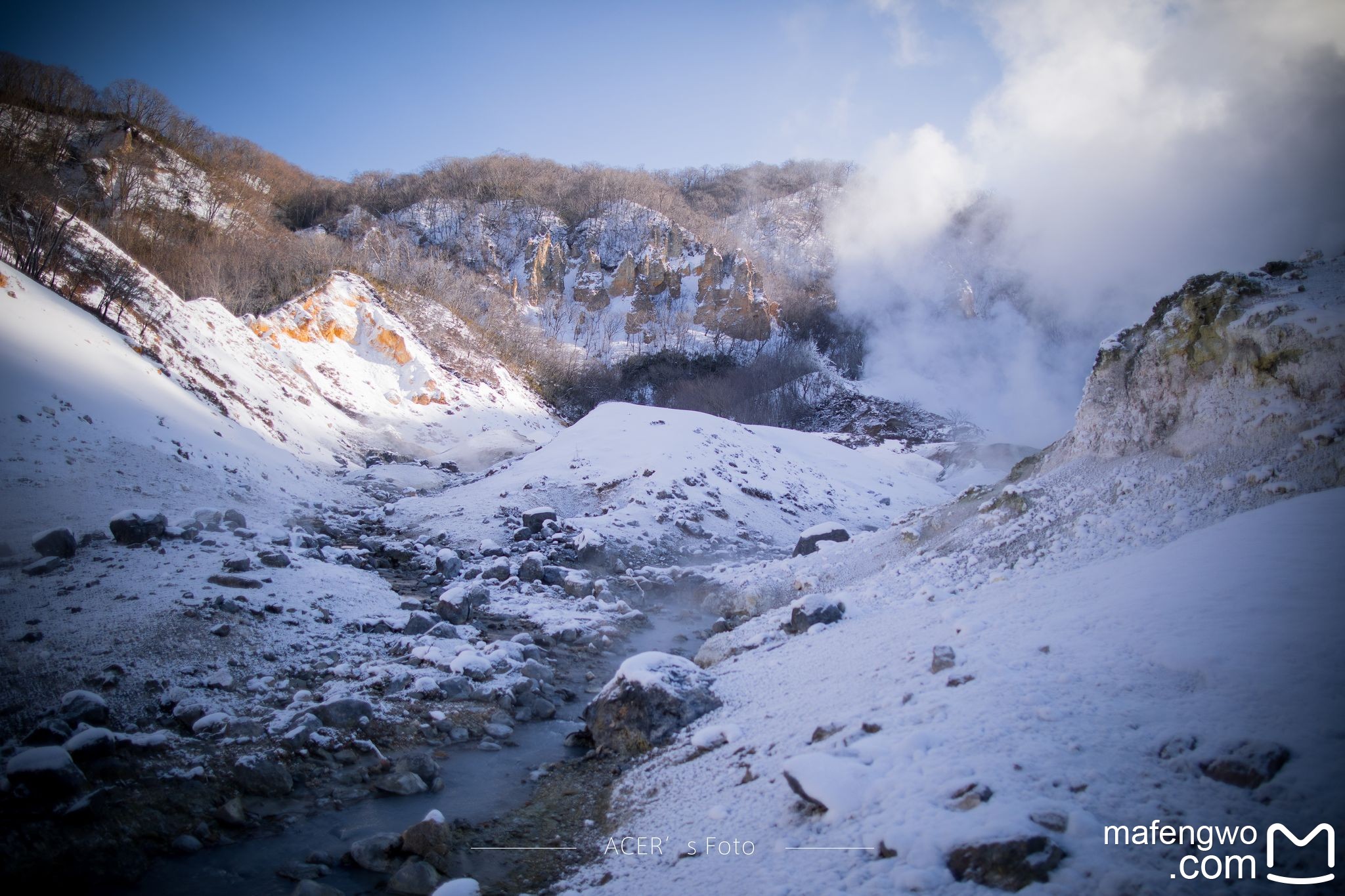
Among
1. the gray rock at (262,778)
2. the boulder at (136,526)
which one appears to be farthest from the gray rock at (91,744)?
the boulder at (136,526)

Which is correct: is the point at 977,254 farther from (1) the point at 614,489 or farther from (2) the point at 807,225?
(1) the point at 614,489

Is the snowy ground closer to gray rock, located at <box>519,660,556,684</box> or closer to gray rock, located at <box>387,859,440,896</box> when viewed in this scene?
gray rock, located at <box>387,859,440,896</box>

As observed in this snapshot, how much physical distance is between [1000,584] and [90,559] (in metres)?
9.15

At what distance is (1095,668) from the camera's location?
3.31 m

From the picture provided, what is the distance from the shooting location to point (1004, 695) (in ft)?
10.9

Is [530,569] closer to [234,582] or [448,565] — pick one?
[448,565]

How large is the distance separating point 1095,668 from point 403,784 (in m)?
4.44

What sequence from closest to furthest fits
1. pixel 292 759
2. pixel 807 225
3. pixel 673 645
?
pixel 292 759 < pixel 673 645 < pixel 807 225

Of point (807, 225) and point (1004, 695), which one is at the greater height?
point (807, 225)

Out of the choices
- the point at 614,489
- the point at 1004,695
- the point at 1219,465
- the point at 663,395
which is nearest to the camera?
the point at 1004,695

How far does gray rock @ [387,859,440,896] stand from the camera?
3367mm

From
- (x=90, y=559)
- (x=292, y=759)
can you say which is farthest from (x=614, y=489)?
(x=292, y=759)

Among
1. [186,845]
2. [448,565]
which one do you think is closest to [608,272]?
[448,565]

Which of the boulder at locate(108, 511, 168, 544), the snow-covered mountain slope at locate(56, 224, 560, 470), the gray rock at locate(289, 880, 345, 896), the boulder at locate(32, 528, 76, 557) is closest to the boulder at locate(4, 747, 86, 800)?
the gray rock at locate(289, 880, 345, 896)
